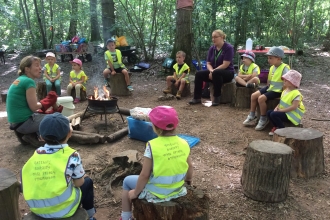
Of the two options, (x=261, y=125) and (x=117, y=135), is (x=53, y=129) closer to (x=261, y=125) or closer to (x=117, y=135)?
(x=117, y=135)

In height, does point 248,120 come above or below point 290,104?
below

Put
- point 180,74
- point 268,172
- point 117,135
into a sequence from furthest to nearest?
1. point 180,74
2. point 117,135
3. point 268,172

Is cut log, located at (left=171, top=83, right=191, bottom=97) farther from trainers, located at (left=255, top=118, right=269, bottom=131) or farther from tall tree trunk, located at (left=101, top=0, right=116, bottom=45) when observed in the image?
tall tree trunk, located at (left=101, top=0, right=116, bottom=45)

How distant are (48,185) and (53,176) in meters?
0.07

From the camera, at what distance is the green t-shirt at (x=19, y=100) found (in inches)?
159

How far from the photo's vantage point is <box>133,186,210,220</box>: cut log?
7.20 feet

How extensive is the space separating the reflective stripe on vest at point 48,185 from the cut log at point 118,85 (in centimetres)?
554

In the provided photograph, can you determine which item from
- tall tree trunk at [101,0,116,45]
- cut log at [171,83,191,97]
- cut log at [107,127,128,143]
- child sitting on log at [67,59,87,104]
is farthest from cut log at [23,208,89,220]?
tall tree trunk at [101,0,116,45]

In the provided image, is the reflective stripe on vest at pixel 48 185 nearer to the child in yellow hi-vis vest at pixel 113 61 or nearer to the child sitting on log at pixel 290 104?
the child sitting on log at pixel 290 104

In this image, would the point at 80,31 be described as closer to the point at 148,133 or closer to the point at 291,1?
the point at 291,1

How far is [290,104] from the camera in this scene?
4.22 m

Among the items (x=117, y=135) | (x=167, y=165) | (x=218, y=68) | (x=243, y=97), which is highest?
(x=218, y=68)

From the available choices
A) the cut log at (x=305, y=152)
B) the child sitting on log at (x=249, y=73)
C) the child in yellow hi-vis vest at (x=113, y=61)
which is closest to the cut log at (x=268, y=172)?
the cut log at (x=305, y=152)

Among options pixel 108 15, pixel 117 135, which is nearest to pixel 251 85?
pixel 117 135
